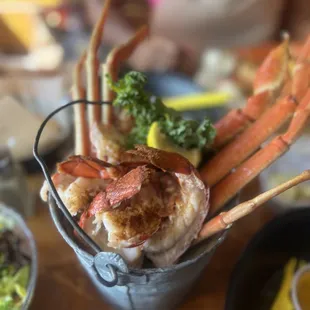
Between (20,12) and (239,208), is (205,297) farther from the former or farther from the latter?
(20,12)

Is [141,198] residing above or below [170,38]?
above

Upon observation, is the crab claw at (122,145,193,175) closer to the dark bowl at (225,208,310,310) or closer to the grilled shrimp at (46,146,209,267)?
the grilled shrimp at (46,146,209,267)

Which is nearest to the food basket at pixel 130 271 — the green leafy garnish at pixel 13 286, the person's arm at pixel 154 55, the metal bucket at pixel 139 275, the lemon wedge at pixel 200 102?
the metal bucket at pixel 139 275

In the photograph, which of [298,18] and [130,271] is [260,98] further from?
[298,18]

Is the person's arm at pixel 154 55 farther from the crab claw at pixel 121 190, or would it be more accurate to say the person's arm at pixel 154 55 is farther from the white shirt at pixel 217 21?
the crab claw at pixel 121 190

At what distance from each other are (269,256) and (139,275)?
0.25 meters

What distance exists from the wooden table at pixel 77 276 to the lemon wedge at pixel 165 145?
0.16 metres

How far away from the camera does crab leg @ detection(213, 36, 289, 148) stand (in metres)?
0.52

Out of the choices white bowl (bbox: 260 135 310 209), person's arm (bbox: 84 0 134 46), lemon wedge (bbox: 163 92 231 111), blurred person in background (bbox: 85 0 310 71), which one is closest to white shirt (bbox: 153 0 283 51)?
blurred person in background (bbox: 85 0 310 71)

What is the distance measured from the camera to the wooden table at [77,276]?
537mm

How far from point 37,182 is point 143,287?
337 millimetres

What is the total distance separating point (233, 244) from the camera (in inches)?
23.8

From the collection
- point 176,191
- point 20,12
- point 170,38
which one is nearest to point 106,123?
point 176,191

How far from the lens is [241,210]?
0.40 m
